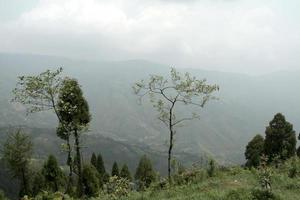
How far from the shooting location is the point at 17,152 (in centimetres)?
7606

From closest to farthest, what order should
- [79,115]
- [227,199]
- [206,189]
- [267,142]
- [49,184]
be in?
1. [227,199]
2. [206,189]
3. [79,115]
4. [267,142]
5. [49,184]

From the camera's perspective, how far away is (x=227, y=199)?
56.3 ft

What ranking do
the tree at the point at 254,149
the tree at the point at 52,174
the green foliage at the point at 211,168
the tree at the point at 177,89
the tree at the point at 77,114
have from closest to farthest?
1. the green foliage at the point at 211,168
2. the tree at the point at 177,89
3. the tree at the point at 77,114
4. the tree at the point at 254,149
5. the tree at the point at 52,174

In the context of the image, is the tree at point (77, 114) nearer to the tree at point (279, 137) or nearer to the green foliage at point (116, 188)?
the green foliage at point (116, 188)

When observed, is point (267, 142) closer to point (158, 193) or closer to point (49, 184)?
point (49, 184)

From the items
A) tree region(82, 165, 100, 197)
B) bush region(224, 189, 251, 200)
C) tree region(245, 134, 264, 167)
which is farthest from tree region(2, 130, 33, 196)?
bush region(224, 189, 251, 200)

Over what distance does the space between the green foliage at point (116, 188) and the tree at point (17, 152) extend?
187 feet

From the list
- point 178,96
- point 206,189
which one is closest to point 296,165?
point 206,189

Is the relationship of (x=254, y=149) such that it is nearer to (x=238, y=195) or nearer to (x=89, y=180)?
(x=89, y=180)

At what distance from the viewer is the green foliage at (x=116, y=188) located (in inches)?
868

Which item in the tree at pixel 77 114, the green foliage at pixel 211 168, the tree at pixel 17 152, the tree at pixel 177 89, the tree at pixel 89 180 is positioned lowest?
the tree at pixel 89 180

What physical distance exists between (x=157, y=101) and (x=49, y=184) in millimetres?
52729

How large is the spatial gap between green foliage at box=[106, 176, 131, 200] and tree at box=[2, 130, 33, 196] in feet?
187

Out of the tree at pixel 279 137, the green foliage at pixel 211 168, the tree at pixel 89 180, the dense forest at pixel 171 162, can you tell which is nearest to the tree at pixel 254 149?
the tree at pixel 279 137
